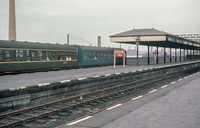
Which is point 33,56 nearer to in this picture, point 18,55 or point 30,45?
point 30,45

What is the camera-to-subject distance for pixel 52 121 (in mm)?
10406

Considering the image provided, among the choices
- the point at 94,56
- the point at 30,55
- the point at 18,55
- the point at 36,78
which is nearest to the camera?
the point at 36,78

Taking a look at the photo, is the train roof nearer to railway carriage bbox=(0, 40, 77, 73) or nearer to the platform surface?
railway carriage bbox=(0, 40, 77, 73)

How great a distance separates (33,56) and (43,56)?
1.63m

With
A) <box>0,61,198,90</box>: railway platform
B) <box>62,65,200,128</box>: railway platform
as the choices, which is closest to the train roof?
<box>0,61,198,90</box>: railway platform

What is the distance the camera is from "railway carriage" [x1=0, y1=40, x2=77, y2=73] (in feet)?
76.6

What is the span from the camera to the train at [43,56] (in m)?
23.5

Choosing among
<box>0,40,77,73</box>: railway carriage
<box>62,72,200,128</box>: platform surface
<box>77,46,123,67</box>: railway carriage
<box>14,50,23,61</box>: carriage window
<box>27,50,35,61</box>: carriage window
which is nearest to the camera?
<box>62,72,200,128</box>: platform surface

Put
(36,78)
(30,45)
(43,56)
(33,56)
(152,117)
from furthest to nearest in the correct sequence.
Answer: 1. (43,56)
2. (33,56)
3. (30,45)
4. (36,78)
5. (152,117)

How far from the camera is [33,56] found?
86.8 ft

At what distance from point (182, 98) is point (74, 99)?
661 centimetres

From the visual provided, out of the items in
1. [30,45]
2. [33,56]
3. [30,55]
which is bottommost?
[33,56]

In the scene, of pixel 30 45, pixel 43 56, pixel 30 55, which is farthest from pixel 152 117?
pixel 43 56

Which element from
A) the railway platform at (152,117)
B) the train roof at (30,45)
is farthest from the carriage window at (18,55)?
the railway platform at (152,117)
